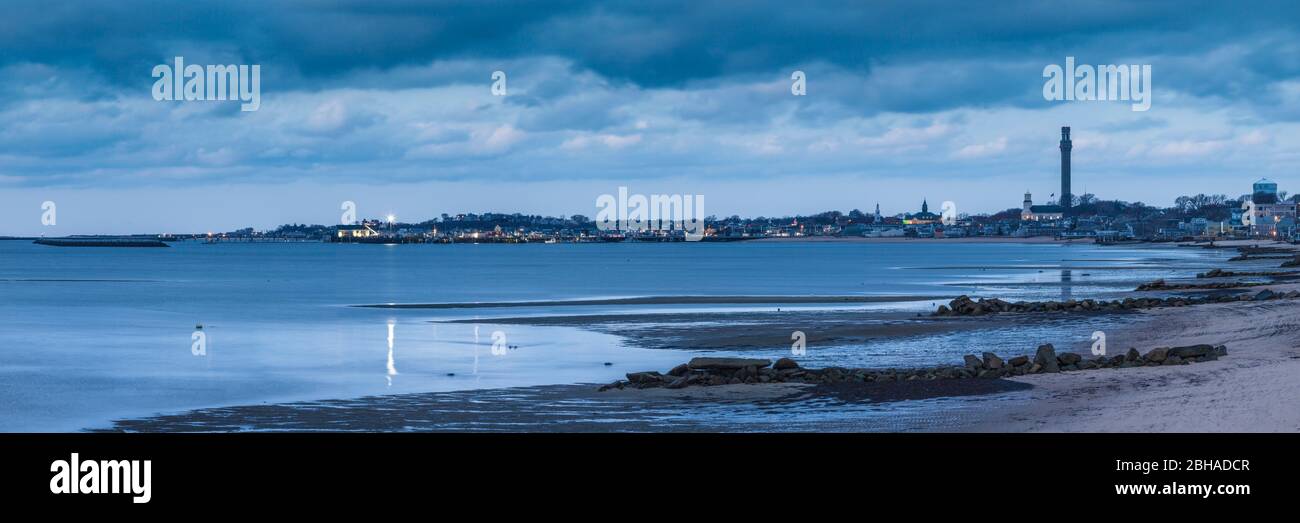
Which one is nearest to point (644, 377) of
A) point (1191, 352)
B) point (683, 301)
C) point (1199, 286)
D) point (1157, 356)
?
point (1157, 356)

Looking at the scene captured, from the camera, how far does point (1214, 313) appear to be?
133 feet

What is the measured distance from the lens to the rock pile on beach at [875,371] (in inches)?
953

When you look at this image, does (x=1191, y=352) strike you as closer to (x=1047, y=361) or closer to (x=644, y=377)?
(x=1047, y=361)

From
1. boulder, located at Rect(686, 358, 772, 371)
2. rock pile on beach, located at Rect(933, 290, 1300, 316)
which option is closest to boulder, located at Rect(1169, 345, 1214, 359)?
boulder, located at Rect(686, 358, 772, 371)

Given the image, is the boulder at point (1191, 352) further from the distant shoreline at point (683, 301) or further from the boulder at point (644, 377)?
the distant shoreline at point (683, 301)

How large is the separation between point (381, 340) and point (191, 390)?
1233cm

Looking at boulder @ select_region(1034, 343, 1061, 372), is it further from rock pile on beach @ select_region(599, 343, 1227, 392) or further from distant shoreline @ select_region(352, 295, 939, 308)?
distant shoreline @ select_region(352, 295, 939, 308)

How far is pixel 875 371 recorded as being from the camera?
84.2ft

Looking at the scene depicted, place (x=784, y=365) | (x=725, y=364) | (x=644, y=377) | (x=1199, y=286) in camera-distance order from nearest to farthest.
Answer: (x=644, y=377) < (x=725, y=364) < (x=784, y=365) < (x=1199, y=286)

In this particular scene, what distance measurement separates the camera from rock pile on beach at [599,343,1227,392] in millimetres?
24203
